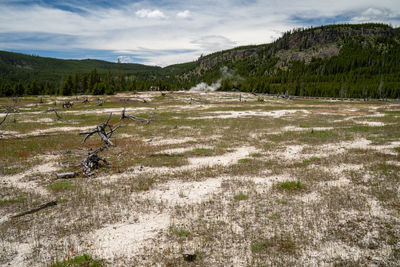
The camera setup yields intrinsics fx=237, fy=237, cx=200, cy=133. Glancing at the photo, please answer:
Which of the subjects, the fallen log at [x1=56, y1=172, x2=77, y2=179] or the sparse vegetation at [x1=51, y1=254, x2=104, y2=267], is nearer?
the sparse vegetation at [x1=51, y1=254, x2=104, y2=267]

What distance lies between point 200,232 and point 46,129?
35.4 meters

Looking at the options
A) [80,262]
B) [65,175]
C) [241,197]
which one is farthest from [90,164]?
[241,197]

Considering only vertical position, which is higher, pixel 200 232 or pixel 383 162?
pixel 383 162

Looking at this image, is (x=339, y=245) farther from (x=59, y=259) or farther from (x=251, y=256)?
(x=59, y=259)

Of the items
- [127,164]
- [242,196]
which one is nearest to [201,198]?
[242,196]

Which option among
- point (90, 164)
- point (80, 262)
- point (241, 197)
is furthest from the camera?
point (90, 164)

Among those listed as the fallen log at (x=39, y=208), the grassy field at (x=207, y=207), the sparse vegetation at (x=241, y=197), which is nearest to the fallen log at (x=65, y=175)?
the grassy field at (x=207, y=207)

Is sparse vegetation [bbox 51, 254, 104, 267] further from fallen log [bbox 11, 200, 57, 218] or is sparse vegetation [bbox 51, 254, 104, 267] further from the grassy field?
fallen log [bbox 11, 200, 57, 218]

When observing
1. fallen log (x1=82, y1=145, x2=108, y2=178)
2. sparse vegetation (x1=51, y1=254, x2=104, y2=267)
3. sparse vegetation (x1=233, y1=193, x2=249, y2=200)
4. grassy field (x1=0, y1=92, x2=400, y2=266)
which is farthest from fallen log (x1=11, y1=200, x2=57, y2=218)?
sparse vegetation (x1=233, y1=193, x2=249, y2=200)

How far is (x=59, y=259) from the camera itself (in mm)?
7965

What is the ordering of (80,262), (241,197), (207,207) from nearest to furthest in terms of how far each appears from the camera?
(80,262) → (207,207) → (241,197)

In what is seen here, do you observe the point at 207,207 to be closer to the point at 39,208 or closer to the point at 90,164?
the point at 39,208

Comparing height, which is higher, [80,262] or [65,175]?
[65,175]

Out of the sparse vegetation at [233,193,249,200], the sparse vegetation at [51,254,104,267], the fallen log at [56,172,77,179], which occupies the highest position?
the sparse vegetation at [233,193,249,200]
